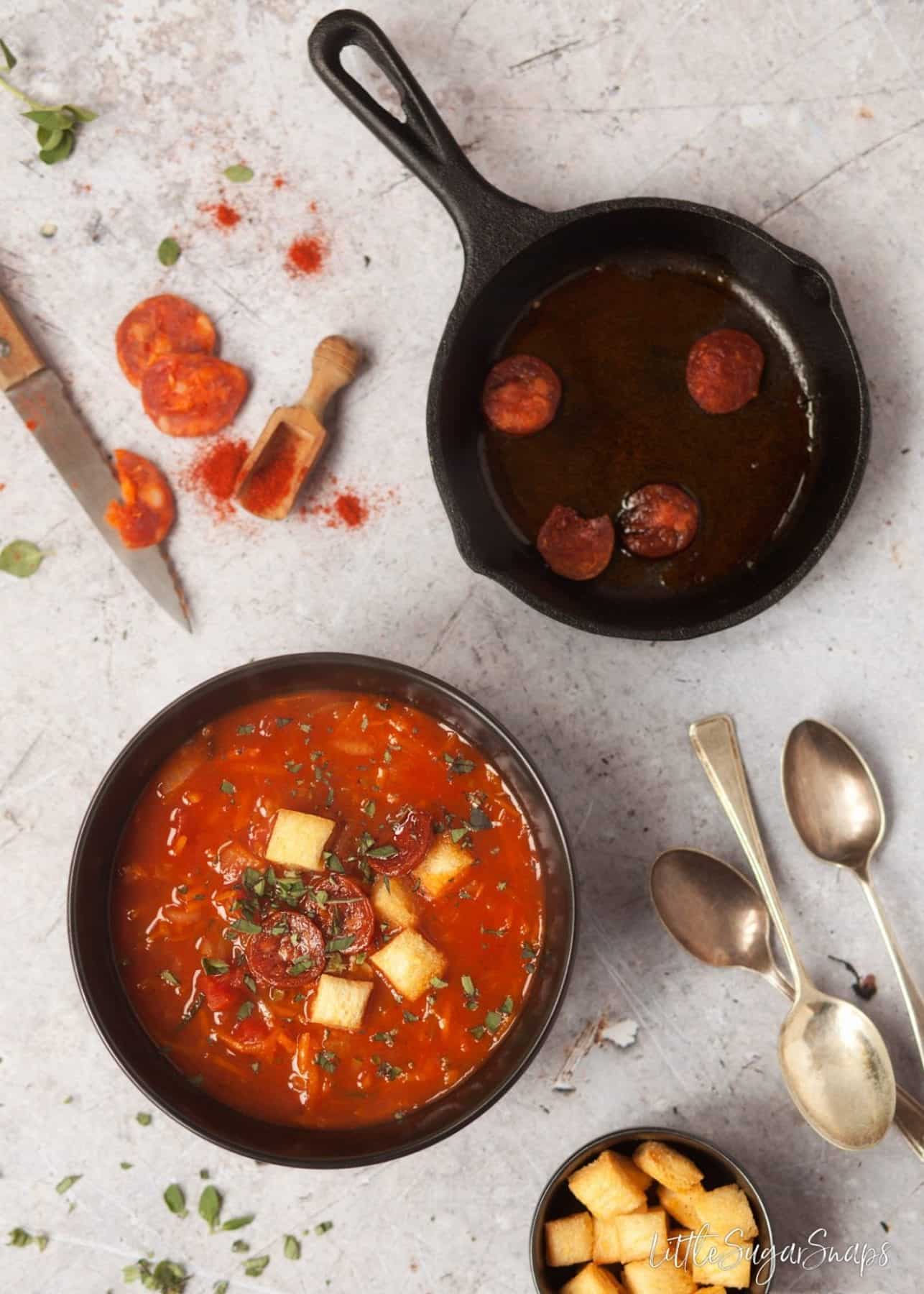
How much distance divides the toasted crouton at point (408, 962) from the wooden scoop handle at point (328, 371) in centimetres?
161

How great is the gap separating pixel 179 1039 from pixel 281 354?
2.12 meters

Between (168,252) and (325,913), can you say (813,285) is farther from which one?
(325,913)

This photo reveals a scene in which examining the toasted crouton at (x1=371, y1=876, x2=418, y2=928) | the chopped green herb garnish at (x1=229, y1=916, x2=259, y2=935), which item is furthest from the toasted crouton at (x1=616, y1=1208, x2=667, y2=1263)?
the chopped green herb garnish at (x1=229, y1=916, x2=259, y2=935)

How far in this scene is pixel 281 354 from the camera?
3.39m

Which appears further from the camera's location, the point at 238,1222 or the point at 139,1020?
the point at 238,1222

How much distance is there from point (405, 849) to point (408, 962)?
0.31m

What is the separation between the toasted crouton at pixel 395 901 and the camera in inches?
115

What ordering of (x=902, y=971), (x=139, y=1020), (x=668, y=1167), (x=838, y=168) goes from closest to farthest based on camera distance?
(x=139, y=1020) < (x=668, y=1167) < (x=902, y=971) < (x=838, y=168)

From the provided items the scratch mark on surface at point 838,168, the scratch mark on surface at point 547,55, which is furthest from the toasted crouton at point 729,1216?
the scratch mark on surface at point 547,55

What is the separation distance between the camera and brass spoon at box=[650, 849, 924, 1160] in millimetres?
3246

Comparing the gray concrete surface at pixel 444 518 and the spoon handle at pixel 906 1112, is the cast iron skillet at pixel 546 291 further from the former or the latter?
the spoon handle at pixel 906 1112

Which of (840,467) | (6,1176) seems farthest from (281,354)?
(6,1176)

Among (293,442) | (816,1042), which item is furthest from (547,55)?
(816,1042)

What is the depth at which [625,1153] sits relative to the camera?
10.6 ft
